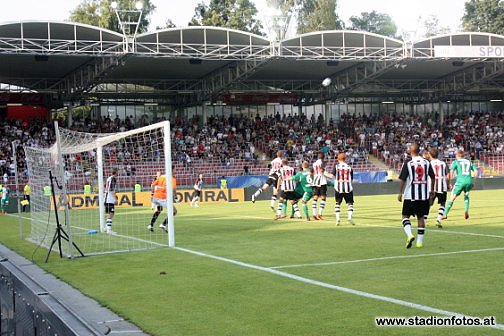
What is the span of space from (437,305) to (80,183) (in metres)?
24.3

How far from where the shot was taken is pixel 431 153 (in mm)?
17516

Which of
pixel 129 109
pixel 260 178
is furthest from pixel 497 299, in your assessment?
pixel 129 109

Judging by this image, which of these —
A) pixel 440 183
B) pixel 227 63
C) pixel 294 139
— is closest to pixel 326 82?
pixel 294 139

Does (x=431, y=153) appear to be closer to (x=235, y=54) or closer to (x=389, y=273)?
(x=389, y=273)

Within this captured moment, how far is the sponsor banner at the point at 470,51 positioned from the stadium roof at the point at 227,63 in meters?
0.07

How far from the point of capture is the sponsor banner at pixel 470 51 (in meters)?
45.8

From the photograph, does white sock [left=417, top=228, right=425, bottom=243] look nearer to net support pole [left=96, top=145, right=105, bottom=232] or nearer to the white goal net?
the white goal net

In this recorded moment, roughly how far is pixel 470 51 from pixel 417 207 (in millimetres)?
35892

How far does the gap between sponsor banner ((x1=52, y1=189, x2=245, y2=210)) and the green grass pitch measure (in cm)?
1656

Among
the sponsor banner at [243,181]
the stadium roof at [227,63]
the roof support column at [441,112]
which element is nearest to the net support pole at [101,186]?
the stadium roof at [227,63]

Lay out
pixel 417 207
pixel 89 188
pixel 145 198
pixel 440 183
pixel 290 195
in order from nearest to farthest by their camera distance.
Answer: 1. pixel 417 207
2. pixel 440 183
3. pixel 290 195
4. pixel 89 188
5. pixel 145 198

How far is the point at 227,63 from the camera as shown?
1865 inches

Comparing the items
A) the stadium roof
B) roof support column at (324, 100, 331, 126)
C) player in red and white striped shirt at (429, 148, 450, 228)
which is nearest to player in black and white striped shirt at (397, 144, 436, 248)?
player in red and white striped shirt at (429, 148, 450, 228)

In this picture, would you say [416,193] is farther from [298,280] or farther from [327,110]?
[327,110]
